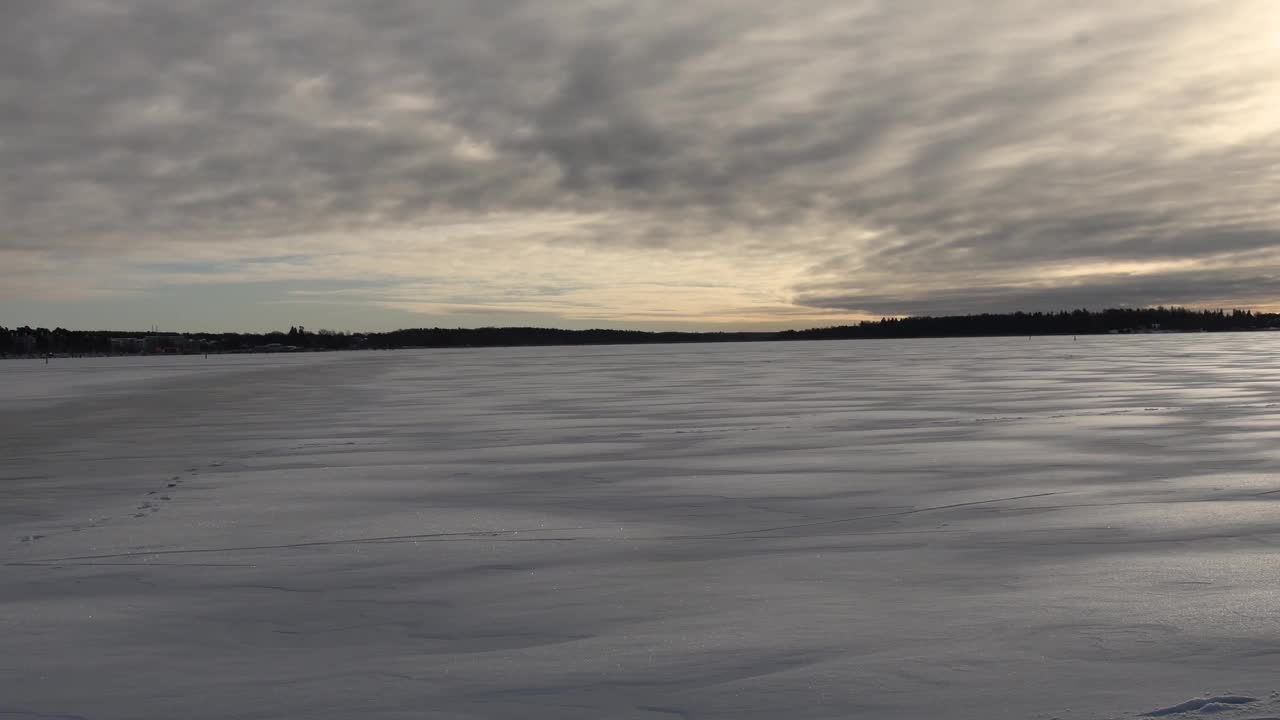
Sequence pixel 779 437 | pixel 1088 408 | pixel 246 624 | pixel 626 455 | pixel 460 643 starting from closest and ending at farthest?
pixel 460 643 → pixel 246 624 → pixel 626 455 → pixel 779 437 → pixel 1088 408

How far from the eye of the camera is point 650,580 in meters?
6.98

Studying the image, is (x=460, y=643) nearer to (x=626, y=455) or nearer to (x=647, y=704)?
(x=647, y=704)

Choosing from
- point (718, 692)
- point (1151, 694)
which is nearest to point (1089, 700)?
point (1151, 694)

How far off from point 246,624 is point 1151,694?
4698 millimetres

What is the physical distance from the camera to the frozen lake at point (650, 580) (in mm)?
4773

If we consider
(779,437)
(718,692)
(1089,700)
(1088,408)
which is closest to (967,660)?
(1089,700)

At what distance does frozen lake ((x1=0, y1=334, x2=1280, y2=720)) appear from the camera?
4.77 metres

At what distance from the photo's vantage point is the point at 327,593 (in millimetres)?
6707

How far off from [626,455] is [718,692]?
33.2 ft

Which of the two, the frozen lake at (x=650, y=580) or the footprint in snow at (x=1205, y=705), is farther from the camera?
the frozen lake at (x=650, y=580)

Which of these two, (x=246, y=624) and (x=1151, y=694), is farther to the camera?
(x=246, y=624)

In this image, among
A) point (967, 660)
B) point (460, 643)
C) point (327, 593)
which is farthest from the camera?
point (327, 593)

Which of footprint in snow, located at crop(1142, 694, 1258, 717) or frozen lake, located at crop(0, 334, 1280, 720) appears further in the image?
frozen lake, located at crop(0, 334, 1280, 720)

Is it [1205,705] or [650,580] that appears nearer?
[1205,705]
